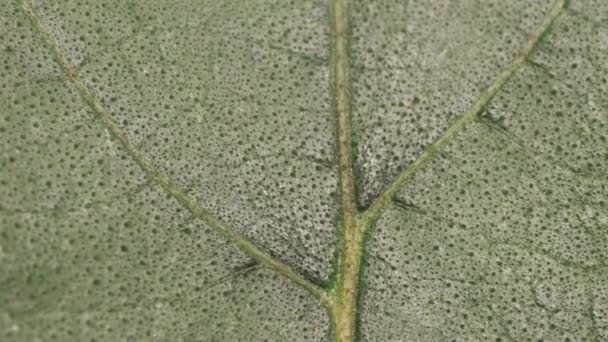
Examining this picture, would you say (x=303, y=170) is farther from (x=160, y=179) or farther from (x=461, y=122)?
(x=461, y=122)

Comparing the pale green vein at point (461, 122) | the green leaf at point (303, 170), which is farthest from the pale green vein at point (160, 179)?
the pale green vein at point (461, 122)

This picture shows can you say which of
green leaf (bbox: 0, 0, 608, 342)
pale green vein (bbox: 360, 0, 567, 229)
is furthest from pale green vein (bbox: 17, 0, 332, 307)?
pale green vein (bbox: 360, 0, 567, 229)

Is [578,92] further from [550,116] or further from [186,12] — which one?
[186,12]

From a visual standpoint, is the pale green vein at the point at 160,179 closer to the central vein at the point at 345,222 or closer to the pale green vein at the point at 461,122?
the central vein at the point at 345,222

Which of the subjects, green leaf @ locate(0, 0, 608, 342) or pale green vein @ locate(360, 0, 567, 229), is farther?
pale green vein @ locate(360, 0, 567, 229)

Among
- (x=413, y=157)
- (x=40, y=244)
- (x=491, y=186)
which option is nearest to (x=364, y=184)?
(x=413, y=157)

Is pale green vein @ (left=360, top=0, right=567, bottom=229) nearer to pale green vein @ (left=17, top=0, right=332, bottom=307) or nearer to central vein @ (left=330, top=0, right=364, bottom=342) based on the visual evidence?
central vein @ (left=330, top=0, right=364, bottom=342)

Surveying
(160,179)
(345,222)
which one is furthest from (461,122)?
(160,179)
